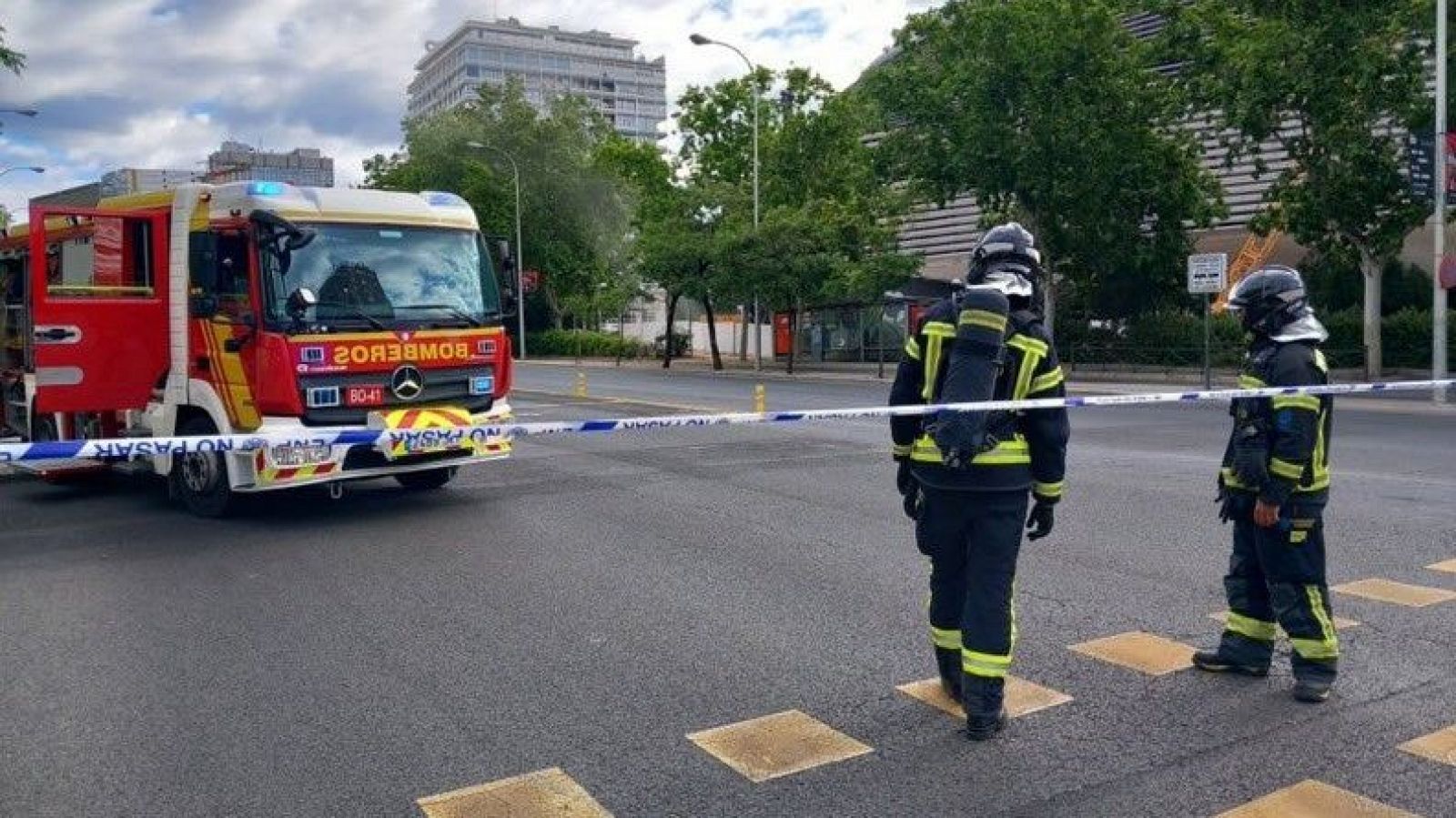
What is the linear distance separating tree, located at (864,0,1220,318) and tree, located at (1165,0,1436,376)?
103 inches

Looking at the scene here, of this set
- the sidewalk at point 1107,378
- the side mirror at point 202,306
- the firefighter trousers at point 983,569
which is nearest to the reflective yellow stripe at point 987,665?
the firefighter trousers at point 983,569

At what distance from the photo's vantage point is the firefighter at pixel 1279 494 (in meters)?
4.80

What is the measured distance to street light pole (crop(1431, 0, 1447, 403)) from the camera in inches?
787

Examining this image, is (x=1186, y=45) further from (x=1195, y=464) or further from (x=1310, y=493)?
(x=1310, y=493)

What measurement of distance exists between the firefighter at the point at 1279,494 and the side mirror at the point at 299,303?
21.9ft

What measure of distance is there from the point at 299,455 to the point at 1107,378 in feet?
79.2

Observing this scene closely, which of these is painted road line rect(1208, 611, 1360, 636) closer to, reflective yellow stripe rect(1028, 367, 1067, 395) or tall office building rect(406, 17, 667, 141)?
reflective yellow stripe rect(1028, 367, 1067, 395)

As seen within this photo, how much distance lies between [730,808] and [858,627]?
7.46ft

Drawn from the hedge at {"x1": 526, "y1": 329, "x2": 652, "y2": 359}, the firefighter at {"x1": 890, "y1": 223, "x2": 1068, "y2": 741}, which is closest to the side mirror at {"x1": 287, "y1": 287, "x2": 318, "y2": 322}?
the firefighter at {"x1": 890, "y1": 223, "x2": 1068, "y2": 741}

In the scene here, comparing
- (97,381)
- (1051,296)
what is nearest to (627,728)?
(97,381)

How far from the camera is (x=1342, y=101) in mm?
22781

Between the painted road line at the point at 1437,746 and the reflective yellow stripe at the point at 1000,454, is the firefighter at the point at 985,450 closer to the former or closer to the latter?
the reflective yellow stripe at the point at 1000,454

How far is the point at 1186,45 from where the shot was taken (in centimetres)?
2603

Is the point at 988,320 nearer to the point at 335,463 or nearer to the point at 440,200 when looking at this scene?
the point at 335,463
